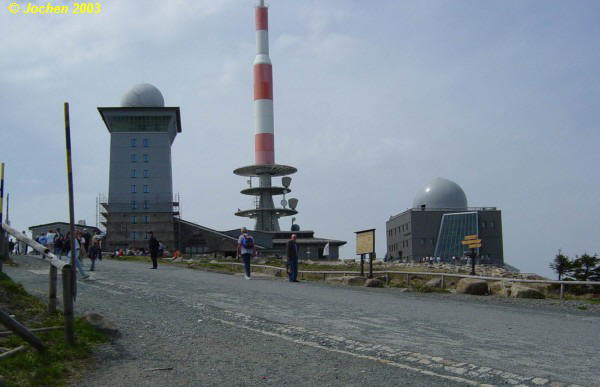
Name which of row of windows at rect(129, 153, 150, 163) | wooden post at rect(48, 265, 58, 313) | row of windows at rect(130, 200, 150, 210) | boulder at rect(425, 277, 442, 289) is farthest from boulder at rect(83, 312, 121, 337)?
row of windows at rect(129, 153, 150, 163)

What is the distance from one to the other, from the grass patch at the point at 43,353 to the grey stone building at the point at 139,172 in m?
64.2

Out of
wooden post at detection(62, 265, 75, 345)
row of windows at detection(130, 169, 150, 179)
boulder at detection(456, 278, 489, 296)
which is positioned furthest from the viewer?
row of windows at detection(130, 169, 150, 179)

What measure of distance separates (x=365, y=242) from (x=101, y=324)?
53.3 ft

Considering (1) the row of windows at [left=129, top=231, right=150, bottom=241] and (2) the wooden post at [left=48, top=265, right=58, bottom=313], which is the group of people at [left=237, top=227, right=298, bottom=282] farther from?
(1) the row of windows at [left=129, top=231, right=150, bottom=241]

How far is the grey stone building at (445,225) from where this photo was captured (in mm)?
81625

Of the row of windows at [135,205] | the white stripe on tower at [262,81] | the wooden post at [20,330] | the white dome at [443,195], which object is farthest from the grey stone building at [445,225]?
the wooden post at [20,330]

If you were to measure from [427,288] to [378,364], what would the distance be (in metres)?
13.5

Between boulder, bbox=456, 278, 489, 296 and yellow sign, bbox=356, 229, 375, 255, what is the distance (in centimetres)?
Answer: 434

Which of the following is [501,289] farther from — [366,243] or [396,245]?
[396,245]

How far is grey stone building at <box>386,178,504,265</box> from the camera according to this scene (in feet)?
268

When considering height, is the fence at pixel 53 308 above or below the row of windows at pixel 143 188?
below

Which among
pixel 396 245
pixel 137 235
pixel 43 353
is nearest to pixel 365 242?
pixel 43 353

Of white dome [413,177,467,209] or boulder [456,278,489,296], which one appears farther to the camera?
white dome [413,177,467,209]

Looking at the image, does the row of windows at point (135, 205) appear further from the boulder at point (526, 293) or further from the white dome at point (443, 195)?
the boulder at point (526, 293)
